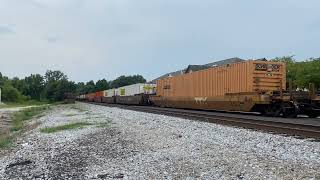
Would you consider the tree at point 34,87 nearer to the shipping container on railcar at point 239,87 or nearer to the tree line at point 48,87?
the tree line at point 48,87

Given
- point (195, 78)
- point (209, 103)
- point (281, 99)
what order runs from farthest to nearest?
point (195, 78)
point (209, 103)
point (281, 99)

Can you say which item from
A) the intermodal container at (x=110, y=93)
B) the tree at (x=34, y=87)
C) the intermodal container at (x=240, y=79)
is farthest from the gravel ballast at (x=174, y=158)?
the tree at (x=34, y=87)

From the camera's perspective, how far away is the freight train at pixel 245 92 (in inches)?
1033

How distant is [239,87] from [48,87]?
5683 inches

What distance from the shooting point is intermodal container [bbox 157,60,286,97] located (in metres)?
29.2

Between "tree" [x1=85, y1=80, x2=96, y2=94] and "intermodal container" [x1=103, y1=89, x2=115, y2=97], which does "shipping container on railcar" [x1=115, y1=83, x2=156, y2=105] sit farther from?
"tree" [x1=85, y1=80, x2=96, y2=94]

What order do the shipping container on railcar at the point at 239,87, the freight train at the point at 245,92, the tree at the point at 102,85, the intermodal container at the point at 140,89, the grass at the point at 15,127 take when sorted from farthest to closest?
the tree at the point at 102,85 < the intermodal container at the point at 140,89 < the shipping container on railcar at the point at 239,87 < the freight train at the point at 245,92 < the grass at the point at 15,127

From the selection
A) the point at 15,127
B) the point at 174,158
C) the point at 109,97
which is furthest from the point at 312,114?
the point at 109,97

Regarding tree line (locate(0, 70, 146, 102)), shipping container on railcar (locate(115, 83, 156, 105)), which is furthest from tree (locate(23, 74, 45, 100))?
shipping container on railcar (locate(115, 83, 156, 105))

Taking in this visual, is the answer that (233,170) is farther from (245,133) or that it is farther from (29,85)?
(29,85)

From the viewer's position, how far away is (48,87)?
551 feet

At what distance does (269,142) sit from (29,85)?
18890 centimetres

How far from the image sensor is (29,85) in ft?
637

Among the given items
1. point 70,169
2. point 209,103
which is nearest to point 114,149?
point 70,169
